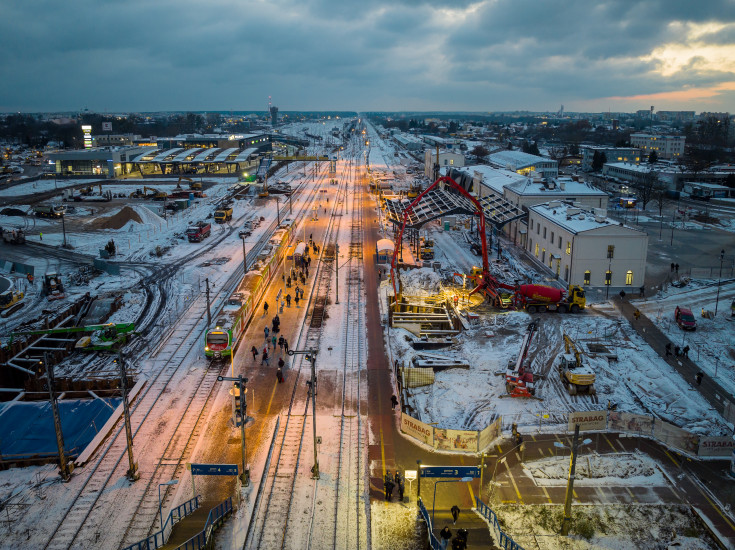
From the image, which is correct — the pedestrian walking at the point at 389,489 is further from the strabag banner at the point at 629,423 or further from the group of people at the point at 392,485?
the strabag banner at the point at 629,423

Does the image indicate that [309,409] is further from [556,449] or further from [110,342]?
[110,342]

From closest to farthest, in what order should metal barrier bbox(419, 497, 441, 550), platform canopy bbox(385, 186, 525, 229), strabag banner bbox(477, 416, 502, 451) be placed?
1. metal barrier bbox(419, 497, 441, 550)
2. strabag banner bbox(477, 416, 502, 451)
3. platform canopy bbox(385, 186, 525, 229)

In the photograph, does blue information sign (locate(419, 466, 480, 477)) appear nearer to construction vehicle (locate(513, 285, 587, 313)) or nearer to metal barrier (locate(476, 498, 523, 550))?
metal barrier (locate(476, 498, 523, 550))

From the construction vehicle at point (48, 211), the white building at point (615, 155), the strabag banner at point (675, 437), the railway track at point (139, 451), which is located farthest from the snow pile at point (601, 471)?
the white building at point (615, 155)

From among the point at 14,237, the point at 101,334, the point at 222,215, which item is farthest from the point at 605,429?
the point at 14,237

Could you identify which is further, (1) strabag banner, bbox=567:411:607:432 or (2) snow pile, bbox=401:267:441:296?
(2) snow pile, bbox=401:267:441:296

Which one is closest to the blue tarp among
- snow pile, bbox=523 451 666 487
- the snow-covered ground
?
snow pile, bbox=523 451 666 487
